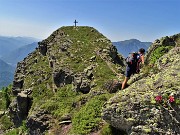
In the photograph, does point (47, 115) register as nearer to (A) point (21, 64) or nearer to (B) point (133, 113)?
(B) point (133, 113)

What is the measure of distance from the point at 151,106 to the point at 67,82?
36.9 m

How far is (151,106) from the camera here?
64.4 ft

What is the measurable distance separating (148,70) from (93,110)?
7301mm

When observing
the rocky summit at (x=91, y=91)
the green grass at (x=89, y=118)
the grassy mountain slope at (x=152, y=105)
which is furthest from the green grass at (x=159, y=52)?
A: the grassy mountain slope at (x=152, y=105)

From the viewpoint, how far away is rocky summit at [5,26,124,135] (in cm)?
3203

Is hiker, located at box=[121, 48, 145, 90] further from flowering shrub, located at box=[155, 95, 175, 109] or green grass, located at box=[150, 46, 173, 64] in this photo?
flowering shrub, located at box=[155, 95, 175, 109]

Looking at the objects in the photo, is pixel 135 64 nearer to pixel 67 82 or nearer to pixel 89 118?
pixel 89 118

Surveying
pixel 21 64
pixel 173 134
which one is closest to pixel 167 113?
pixel 173 134

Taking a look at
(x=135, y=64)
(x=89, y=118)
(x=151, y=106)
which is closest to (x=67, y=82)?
(x=89, y=118)

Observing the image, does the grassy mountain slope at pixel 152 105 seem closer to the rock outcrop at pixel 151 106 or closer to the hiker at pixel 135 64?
the rock outcrop at pixel 151 106

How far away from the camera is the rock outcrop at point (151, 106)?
19.1 m

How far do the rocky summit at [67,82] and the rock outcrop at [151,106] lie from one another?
Result: 6.49m

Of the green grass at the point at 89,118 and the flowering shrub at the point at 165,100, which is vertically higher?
the flowering shrub at the point at 165,100

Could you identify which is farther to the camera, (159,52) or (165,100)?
(159,52)
